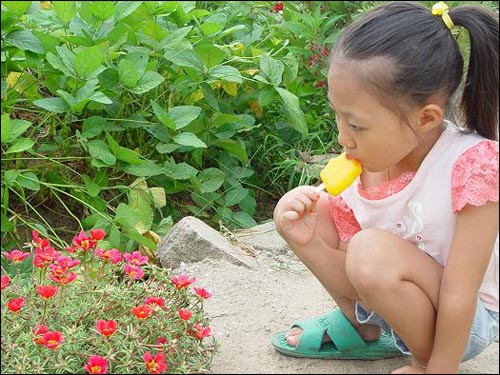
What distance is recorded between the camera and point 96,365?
7.05 feet

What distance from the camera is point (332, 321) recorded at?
2555 millimetres

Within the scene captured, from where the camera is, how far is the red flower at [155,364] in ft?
7.13

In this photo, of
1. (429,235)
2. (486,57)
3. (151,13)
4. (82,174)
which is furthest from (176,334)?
(151,13)

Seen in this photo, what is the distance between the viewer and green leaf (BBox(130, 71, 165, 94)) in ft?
11.0

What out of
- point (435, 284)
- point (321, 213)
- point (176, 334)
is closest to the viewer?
point (435, 284)

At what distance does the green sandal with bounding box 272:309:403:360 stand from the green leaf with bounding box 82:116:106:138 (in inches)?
46.3

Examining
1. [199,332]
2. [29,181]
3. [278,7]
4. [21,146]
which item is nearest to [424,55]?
[199,332]

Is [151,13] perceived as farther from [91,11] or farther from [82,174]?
[82,174]

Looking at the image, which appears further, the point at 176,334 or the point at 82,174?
the point at 82,174

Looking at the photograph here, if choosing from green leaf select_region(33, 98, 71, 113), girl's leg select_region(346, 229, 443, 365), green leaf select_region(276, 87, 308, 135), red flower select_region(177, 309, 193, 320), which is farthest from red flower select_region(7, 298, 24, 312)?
green leaf select_region(276, 87, 308, 135)

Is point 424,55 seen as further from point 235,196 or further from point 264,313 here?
point 235,196

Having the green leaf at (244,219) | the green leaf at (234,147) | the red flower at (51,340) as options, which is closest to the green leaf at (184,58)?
the green leaf at (234,147)

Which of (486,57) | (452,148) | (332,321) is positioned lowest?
(332,321)

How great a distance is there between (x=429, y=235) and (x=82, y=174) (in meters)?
1.59
